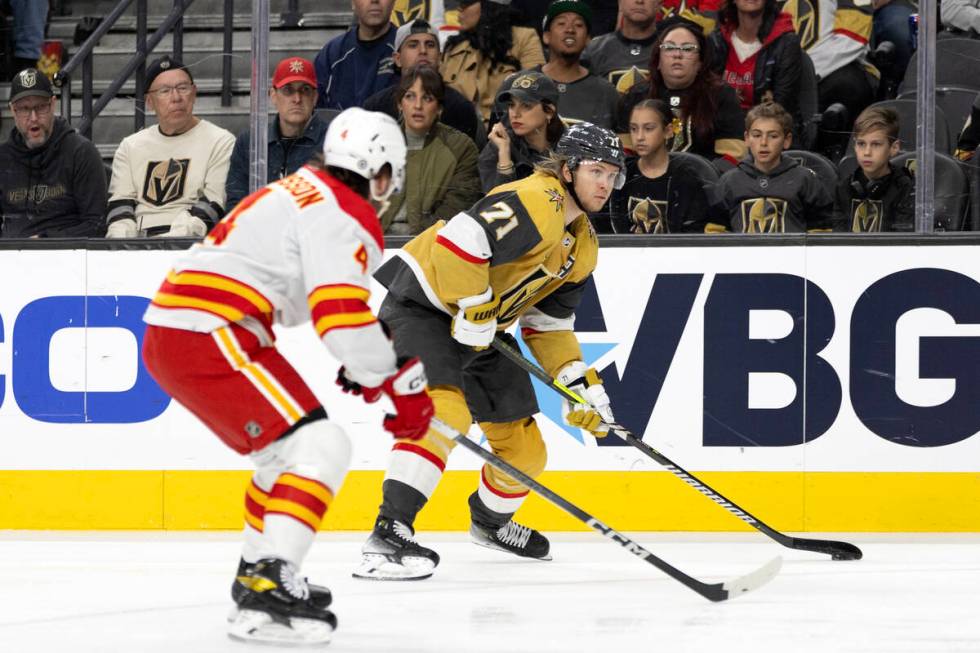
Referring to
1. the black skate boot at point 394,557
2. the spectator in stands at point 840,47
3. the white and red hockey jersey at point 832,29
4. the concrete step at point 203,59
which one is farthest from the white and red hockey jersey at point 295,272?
the white and red hockey jersey at point 832,29

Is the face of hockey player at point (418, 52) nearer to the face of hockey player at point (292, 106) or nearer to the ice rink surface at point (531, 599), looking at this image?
the face of hockey player at point (292, 106)

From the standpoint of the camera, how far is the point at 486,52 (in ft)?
18.0

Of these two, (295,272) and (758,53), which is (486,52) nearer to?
(758,53)

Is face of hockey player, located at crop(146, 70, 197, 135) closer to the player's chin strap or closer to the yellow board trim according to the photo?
the yellow board trim

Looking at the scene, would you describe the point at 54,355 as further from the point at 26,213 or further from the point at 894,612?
the point at 894,612

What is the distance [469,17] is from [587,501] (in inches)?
80.1

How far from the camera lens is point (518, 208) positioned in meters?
3.95

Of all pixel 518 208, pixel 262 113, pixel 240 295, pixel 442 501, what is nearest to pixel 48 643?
pixel 240 295

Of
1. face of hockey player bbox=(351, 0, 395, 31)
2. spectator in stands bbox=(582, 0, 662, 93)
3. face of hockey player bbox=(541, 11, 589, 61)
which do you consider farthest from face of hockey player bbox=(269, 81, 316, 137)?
spectator in stands bbox=(582, 0, 662, 93)

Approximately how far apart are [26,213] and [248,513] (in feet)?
7.82

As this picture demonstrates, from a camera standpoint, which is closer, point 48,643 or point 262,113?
point 48,643

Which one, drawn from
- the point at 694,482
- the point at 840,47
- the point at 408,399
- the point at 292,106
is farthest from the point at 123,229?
the point at 840,47

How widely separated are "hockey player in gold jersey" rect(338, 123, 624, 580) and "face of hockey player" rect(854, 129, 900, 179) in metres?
1.21

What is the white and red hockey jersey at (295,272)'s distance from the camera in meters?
2.91
